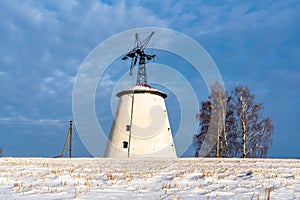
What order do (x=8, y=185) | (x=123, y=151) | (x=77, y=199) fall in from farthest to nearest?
(x=123, y=151), (x=8, y=185), (x=77, y=199)

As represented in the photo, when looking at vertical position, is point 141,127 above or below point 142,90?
below

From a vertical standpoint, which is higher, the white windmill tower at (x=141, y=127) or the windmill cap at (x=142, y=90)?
the windmill cap at (x=142, y=90)

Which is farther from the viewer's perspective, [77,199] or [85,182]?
[85,182]

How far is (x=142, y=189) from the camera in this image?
555 centimetres

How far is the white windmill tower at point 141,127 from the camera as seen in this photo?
2542 cm

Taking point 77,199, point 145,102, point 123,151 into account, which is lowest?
point 77,199

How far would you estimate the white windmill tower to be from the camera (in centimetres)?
2542

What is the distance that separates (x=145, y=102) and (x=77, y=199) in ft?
73.3

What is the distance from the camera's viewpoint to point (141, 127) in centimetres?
2580

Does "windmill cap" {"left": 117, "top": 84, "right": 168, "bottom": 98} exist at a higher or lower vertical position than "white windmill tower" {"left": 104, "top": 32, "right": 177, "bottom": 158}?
higher

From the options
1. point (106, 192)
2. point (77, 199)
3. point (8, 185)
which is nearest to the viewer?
point (77, 199)

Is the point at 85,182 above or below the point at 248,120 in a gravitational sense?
below

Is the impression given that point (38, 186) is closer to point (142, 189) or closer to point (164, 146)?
point (142, 189)

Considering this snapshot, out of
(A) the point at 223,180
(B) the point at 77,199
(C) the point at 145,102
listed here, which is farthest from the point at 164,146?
(B) the point at 77,199
